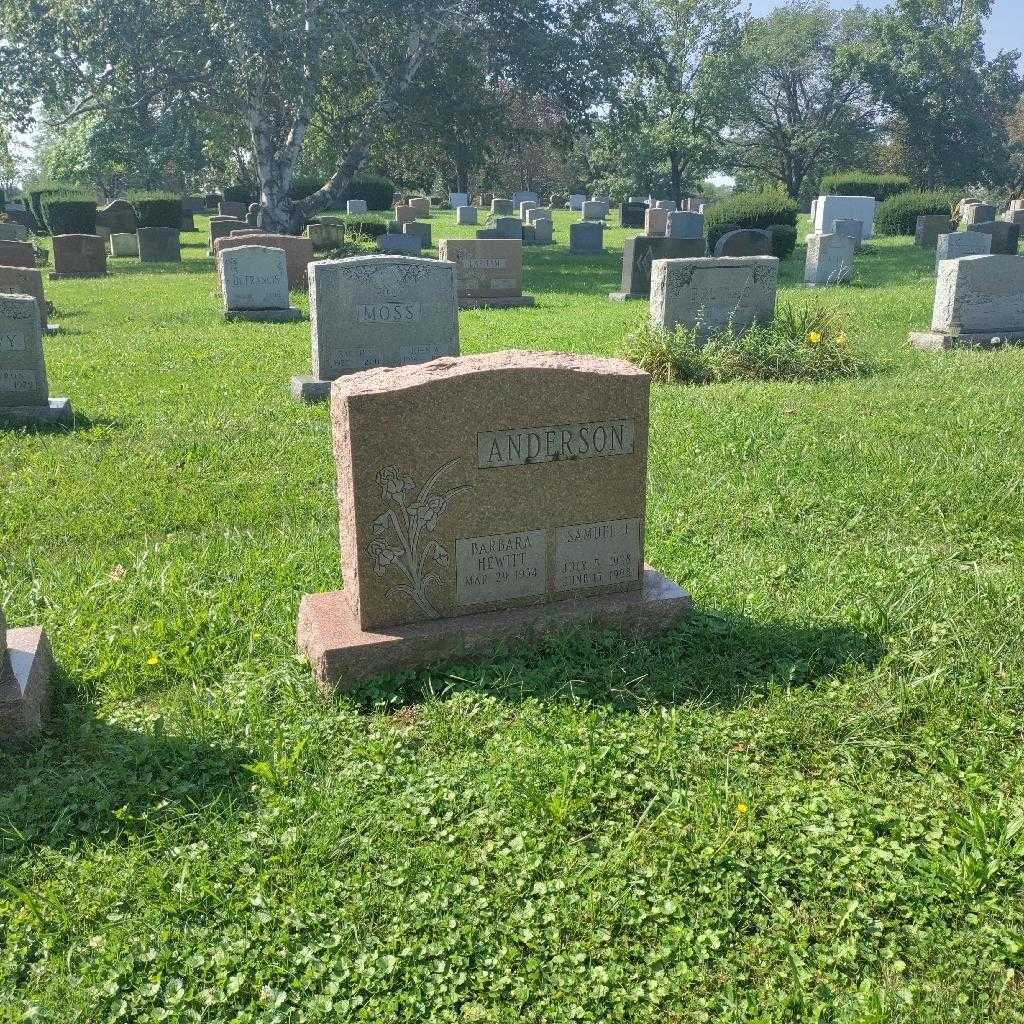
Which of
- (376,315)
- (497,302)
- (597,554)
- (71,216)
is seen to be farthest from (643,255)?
(71,216)

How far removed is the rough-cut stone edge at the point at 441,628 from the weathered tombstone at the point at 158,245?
2284 cm

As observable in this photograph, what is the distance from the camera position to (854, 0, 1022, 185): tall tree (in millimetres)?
44562

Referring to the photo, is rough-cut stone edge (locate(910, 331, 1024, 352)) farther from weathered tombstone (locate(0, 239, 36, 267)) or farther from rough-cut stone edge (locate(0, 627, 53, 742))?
weathered tombstone (locate(0, 239, 36, 267))

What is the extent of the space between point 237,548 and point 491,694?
2.08 m

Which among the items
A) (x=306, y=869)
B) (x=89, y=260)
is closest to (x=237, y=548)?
(x=306, y=869)

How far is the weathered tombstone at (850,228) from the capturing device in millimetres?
22078

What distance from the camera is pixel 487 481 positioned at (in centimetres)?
358

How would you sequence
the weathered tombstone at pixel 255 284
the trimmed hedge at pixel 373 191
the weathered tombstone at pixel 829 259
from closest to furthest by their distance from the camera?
the weathered tombstone at pixel 255 284 < the weathered tombstone at pixel 829 259 < the trimmed hedge at pixel 373 191

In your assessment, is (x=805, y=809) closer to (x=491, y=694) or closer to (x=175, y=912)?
(x=491, y=694)

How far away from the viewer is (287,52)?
2075cm

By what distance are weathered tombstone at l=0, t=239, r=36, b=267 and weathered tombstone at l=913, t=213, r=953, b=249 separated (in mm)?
20051

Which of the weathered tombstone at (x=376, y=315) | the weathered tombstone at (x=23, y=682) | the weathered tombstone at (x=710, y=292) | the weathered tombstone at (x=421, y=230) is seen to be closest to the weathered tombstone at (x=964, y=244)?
the weathered tombstone at (x=710, y=292)

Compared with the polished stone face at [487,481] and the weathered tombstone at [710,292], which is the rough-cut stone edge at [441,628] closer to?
the polished stone face at [487,481]

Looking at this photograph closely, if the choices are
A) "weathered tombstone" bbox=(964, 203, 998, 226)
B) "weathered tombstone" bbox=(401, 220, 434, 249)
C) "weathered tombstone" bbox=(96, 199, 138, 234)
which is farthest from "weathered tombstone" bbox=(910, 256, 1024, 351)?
"weathered tombstone" bbox=(96, 199, 138, 234)
